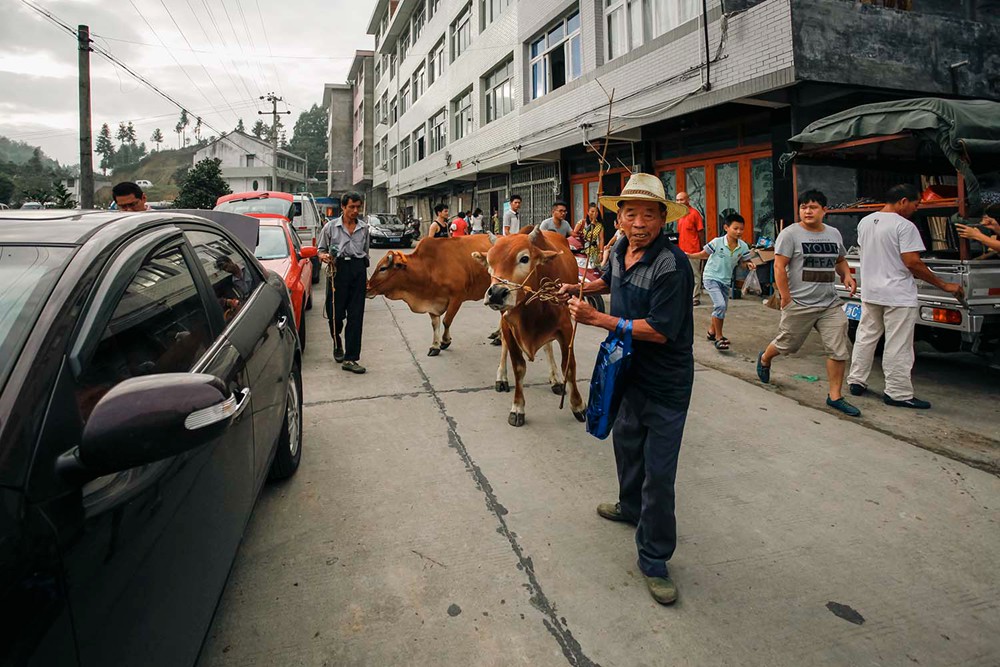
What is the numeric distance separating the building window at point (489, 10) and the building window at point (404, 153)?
50.9 feet

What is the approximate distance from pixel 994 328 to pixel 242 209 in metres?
13.1

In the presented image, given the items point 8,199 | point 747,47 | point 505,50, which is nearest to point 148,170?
point 8,199

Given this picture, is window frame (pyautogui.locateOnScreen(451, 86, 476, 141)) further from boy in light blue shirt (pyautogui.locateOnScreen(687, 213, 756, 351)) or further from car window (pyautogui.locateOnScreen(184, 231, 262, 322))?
car window (pyautogui.locateOnScreen(184, 231, 262, 322))

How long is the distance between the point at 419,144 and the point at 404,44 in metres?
9.39

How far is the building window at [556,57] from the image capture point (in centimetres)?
1656

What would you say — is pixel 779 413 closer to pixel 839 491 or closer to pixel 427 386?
pixel 839 491

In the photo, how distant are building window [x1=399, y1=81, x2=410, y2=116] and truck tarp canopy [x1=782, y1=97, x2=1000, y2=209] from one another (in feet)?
115

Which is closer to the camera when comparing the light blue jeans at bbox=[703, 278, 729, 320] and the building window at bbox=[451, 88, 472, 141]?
the light blue jeans at bbox=[703, 278, 729, 320]

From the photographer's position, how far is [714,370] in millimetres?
6711

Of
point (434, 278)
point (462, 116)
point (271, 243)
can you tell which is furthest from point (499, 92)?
point (434, 278)

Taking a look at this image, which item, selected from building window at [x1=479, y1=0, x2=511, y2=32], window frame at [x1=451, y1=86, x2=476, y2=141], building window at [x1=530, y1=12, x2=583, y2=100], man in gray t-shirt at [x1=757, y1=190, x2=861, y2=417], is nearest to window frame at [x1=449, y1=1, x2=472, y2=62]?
building window at [x1=479, y1=0, x2=511, y2=32]

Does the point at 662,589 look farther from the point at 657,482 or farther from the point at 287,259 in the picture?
the point at 287,259

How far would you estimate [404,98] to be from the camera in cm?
3972

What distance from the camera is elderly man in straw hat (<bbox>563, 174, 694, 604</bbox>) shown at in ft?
8.78
